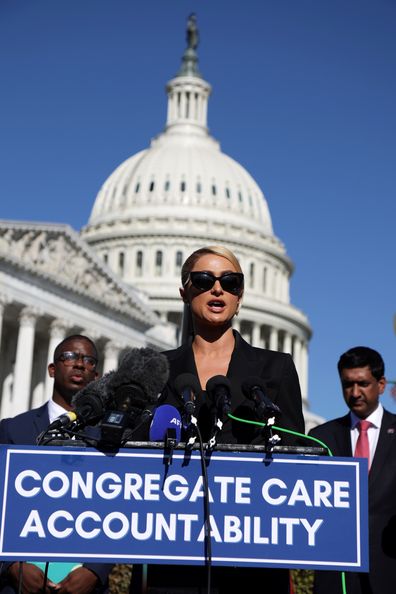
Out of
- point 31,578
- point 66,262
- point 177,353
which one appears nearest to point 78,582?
point 31,578

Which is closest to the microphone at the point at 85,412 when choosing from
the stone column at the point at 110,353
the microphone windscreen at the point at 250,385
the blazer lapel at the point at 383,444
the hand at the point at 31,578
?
the microphone windscreen at the point at 250,385

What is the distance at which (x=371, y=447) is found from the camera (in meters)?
7.45

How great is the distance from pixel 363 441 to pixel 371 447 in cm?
7

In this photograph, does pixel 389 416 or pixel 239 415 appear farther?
pixel 389 416

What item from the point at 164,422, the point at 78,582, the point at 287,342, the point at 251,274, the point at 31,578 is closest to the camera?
the point at 164,422

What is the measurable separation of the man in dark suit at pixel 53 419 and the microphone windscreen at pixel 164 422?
4.30 ft

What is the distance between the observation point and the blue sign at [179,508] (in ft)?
13.7

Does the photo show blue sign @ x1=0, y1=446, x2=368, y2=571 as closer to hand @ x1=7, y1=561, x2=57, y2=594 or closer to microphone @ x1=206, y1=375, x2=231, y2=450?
microphone @ x1=206, y1=375, x2=231, y2=450

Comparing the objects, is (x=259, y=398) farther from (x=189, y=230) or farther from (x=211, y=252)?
(x=189, y=230)

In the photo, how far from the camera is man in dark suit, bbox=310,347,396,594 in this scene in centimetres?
661

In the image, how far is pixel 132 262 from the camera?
10638 centimetres

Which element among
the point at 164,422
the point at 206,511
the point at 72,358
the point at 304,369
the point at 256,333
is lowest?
the point at 206,511

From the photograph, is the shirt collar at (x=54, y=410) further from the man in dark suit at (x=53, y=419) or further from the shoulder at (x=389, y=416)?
the shoulder at (x=389, y=416)

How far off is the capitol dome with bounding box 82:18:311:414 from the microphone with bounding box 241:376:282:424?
9621 cm
